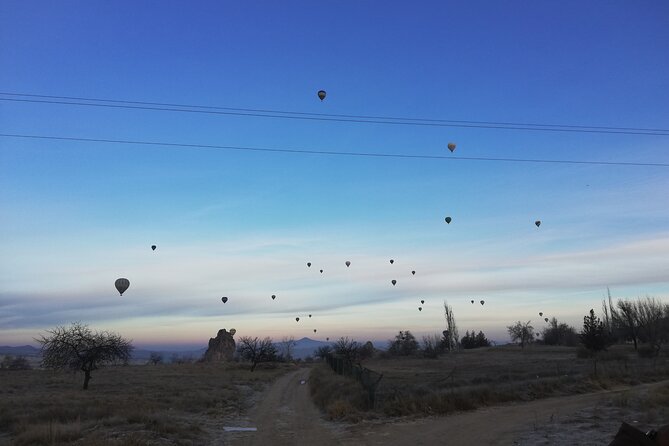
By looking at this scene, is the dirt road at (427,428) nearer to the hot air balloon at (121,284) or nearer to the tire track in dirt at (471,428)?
the tire track in dirt at (471,428)

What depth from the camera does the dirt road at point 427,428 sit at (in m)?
15.7

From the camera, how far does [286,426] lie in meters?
20.0

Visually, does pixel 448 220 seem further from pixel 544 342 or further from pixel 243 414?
pixel 544 342

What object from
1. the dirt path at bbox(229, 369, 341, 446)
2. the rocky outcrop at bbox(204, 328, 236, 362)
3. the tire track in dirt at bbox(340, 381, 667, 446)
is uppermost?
the rocky outcrop at bbox(204, 328, 236, 362)

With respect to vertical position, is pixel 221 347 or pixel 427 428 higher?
pixel 221 347

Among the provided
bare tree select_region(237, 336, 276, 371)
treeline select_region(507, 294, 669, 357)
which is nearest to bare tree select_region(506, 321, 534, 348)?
treeline select_region(507, 294, 669, 357)

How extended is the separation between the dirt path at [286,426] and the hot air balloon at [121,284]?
13141mm

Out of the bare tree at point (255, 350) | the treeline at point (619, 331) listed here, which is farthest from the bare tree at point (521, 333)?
the bare tree at point (255, 350)

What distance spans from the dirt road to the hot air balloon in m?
16.9

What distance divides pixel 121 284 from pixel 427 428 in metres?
26.5

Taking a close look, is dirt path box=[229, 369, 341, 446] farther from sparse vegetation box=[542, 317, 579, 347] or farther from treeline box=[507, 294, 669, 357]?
sparse vegetation box=[542, 317, 579, 347]

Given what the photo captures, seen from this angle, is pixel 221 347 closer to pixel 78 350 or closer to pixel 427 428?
pixel 78 350

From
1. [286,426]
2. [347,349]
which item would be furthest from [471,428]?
[347,349]

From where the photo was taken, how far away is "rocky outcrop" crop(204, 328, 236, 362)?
135300 mm
